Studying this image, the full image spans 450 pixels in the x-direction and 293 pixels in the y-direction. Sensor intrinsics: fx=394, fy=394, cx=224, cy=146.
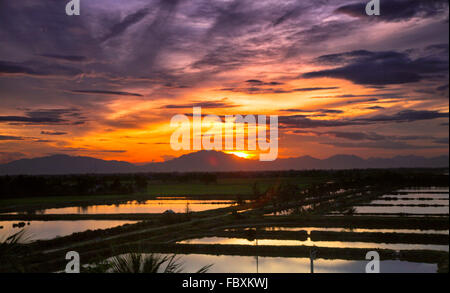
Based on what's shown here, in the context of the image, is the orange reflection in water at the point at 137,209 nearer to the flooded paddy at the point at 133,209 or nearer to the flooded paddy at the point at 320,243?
the flooded paddy at the point at 133,209

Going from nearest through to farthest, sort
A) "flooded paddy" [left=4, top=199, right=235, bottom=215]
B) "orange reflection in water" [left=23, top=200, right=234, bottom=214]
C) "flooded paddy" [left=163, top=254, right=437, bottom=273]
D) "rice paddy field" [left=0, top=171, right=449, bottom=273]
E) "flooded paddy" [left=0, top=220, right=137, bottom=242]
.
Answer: "flooded paddy" [left=163, top=254, right=437, bottom=273]
"rice paddy field" [left=0, top=171, right=449, bottom=273]
"flooded paddy" [left=0, top=220, right=137, bottom=242]
"flooded paddy" [left=4, top=199, right=235, bottom=215]
"orange reflection in water" [left=23, top=200, right=234, bottom=214]

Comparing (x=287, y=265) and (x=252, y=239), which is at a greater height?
(x=252, y=239)

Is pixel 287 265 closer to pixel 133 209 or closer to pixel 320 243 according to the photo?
pixel 320 243

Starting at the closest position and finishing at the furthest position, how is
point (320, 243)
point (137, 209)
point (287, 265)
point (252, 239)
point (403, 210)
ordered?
1. point (287, 265)
2. point (320, 243)
3. point (252, 239)
4. point (403, 210)
5. point (137, 209)

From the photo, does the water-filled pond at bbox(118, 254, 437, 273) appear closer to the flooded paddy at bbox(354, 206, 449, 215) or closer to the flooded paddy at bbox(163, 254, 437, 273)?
the flooded paddy at bbox(163, 254, 437, 273)

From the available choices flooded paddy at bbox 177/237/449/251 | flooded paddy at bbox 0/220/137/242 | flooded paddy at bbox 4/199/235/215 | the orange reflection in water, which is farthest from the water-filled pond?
the orange reflection in water

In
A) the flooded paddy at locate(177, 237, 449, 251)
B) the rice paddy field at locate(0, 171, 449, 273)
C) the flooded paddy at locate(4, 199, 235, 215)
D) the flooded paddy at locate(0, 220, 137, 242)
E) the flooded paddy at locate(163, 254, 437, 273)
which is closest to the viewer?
the flooded paddy at locate(163, 254, 437, 273)

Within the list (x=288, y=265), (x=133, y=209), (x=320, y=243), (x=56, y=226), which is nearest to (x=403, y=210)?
(x=320, y=243)

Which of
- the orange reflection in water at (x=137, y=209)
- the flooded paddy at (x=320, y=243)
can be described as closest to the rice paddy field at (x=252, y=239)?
the flooded paddy at (x=320, y=243)

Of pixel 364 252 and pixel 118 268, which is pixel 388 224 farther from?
pixel 118 268

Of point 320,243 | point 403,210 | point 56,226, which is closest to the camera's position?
point 320,243

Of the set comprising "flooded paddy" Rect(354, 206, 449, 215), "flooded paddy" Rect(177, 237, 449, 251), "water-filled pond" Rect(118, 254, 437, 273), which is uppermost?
"flooded paddy" Rect(354, 206, 449, 215)

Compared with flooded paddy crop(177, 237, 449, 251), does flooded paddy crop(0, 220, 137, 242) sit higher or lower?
higher
